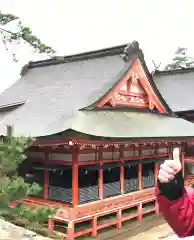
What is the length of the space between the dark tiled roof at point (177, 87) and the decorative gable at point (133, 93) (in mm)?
5079

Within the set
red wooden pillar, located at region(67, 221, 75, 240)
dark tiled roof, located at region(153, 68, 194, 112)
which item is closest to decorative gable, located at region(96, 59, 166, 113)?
red wooden pillar, located at region(67, 221, 75, 240)

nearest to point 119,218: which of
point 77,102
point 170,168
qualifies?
point 77,102

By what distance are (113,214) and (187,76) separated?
11.6m

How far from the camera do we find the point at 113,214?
9531 millimetres

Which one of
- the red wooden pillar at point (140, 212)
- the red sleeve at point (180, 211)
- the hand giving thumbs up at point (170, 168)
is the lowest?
the red wooden pillar at point (140, 212)

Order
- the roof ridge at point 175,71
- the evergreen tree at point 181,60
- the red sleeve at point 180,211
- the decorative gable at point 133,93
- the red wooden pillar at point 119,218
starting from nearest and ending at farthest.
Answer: the red sleeve at point 180,211, the red wooden pillar at point 119,218, the decorative gable at point 133,93, the roof ridge at point 175,71, the evergreen tree at point 181,60

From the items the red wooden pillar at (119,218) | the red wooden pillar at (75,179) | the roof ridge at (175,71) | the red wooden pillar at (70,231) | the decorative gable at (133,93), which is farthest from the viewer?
the roof ridge at (175,71)

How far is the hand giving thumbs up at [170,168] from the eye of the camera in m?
1.63

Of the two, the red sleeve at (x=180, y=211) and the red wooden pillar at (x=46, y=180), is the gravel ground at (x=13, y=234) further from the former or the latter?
the red sleeve at (x=180, y=211)

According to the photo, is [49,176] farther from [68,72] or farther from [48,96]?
[68,72]

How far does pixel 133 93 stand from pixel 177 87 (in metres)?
8.36

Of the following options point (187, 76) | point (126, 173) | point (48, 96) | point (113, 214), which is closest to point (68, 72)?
point (48, 96)

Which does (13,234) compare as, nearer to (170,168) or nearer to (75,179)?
(75,179)

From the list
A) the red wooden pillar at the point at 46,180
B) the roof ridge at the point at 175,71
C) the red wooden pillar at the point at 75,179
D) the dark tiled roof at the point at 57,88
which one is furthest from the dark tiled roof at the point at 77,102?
the roof ridge at the point at 175,71
